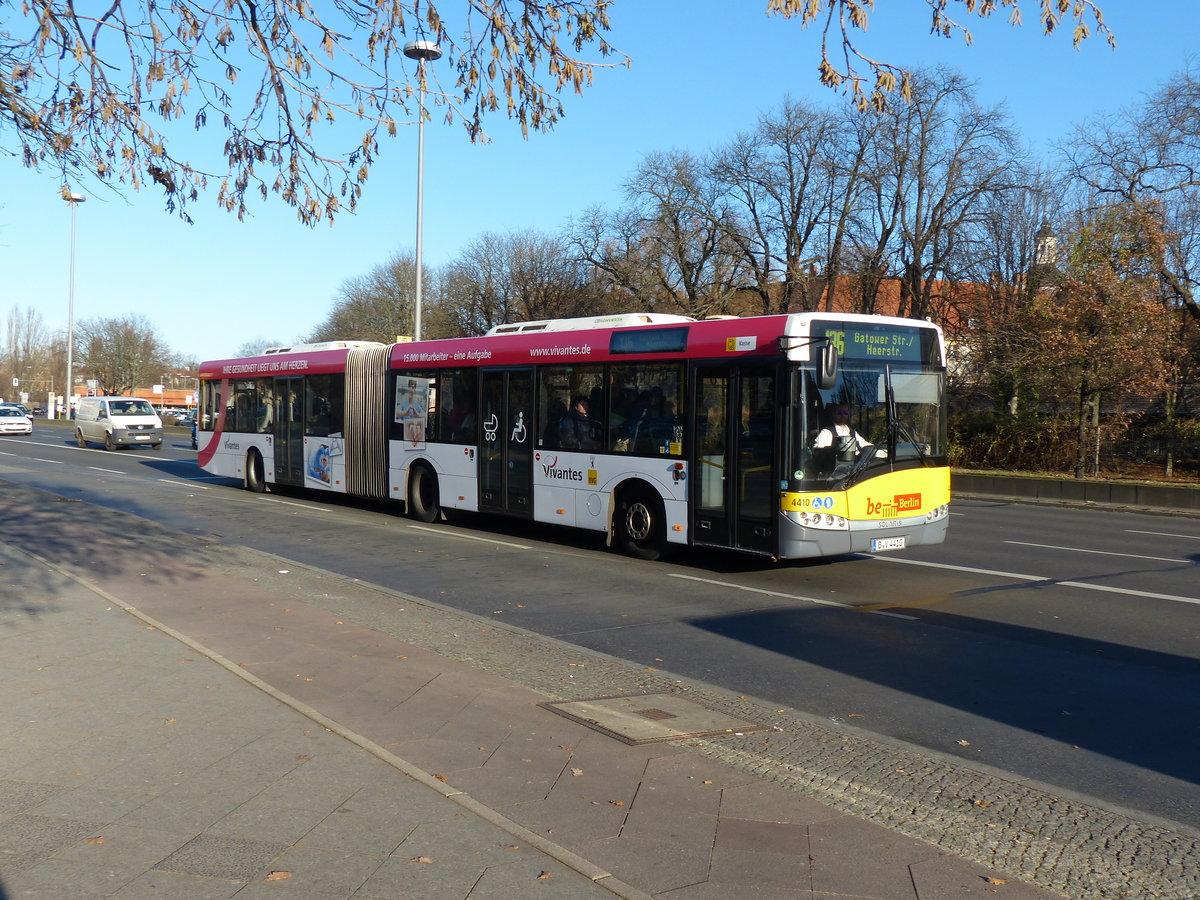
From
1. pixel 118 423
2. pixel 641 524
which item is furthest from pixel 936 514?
pixel 118 423

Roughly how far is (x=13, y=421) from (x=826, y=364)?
175ft

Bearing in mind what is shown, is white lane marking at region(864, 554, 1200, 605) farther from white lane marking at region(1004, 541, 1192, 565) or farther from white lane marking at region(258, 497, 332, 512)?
white lane marking at region(258, 497, 332, 512)

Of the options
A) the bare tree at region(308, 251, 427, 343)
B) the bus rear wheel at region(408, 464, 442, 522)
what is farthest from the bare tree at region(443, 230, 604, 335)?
the bus rear wheel at region(408, 464, 442, 522)

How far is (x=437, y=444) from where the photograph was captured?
1756cm

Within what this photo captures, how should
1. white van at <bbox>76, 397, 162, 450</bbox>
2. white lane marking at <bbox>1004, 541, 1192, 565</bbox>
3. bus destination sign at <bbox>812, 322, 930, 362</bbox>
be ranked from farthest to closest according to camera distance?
white van at <bbox>76, 397, 162, 450</bbox>, white lane marking at <bbox>1004, 541, 1192, 565</bbox>, bus destination sign at <bbox>812, 322, 930, 362</bbox>

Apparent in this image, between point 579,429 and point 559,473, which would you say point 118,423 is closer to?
point 559,473

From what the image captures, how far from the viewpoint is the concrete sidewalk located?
13.3ft

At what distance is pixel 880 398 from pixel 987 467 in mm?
20874

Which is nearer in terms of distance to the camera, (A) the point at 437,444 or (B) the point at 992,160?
(A) the point at 437,444

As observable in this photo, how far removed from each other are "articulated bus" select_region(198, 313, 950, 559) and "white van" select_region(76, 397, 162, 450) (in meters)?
25.9

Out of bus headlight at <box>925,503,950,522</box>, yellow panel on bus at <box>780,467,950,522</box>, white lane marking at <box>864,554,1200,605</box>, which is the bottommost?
white lane marking at <box>864,554,1200,605</box>

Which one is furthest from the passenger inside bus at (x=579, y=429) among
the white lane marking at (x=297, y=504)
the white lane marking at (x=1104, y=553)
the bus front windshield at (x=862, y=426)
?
the white lane marking at (x=297, y=504)

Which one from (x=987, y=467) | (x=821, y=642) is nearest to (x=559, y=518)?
(x=821, y=642)

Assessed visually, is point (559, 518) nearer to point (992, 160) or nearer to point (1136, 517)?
point (1136, 517)
